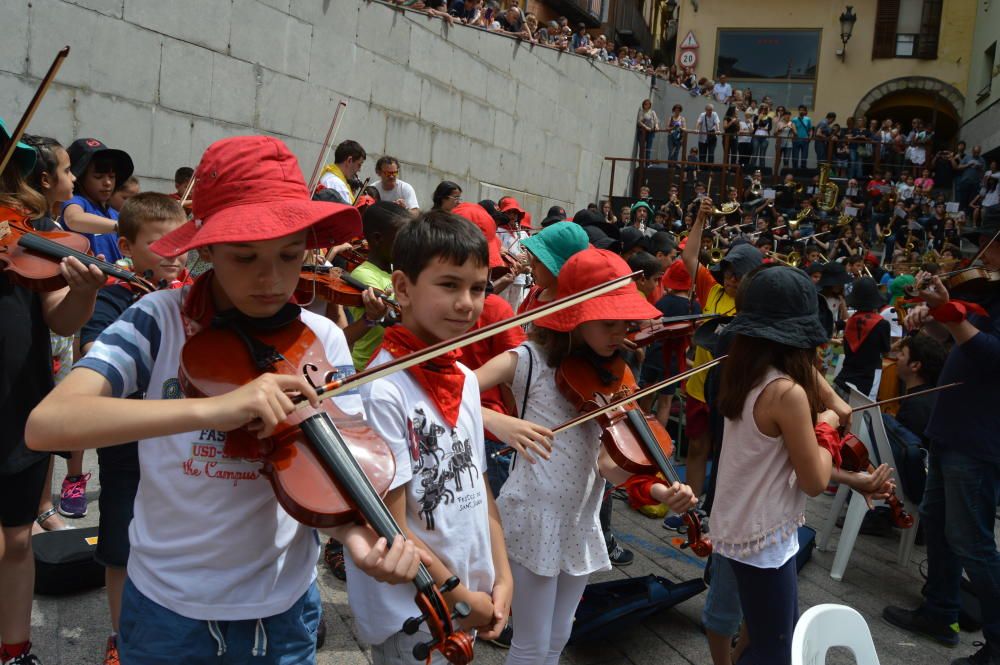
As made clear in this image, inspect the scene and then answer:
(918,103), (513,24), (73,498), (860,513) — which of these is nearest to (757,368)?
(860,513)

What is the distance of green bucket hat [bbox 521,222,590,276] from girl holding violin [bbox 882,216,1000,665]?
59.8 inches

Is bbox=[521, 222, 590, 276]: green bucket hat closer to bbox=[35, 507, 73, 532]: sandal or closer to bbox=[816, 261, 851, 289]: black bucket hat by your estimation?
bbox=[35, 507, 73, 532]: sandal

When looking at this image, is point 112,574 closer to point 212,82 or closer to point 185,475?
point 185,475

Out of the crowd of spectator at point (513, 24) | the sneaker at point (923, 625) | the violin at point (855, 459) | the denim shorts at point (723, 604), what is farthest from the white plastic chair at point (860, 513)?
the crowd of spectator at point (513, 24)

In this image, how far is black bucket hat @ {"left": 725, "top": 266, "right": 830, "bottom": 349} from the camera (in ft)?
8.63

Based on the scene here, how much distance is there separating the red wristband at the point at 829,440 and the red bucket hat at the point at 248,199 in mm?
1891

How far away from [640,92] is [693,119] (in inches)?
155

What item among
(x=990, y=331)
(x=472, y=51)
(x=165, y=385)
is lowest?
(x=165, y=385)

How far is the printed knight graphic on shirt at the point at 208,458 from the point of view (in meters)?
1.56

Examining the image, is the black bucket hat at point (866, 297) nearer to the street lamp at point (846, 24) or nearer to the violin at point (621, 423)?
the violin at point (621, 423)

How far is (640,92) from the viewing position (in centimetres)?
2045

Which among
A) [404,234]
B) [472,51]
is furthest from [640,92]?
[404,234]

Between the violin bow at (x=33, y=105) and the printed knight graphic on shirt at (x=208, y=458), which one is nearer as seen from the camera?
the printed knight graphic on shirt at (x=208, y=458)

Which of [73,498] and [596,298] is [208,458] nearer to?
[596,298]
